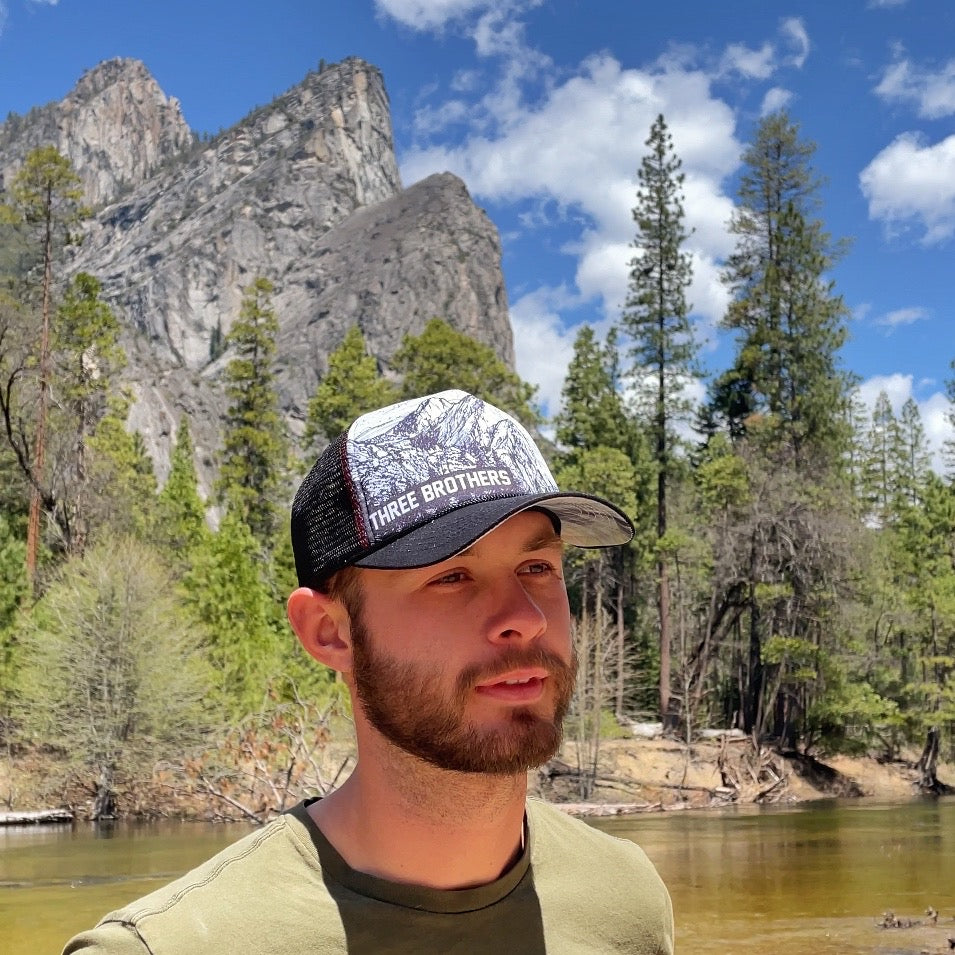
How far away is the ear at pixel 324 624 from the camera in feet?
4.91

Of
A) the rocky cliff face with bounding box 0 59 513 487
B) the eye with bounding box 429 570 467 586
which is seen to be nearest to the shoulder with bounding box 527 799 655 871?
the eye with bounding box 429 570 467 586

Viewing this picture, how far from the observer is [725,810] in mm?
26844

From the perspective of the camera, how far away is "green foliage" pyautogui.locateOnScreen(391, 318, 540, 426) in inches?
1574

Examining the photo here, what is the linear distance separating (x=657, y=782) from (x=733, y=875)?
15.1m

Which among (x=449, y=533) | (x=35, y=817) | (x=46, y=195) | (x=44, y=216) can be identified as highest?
(x=46, y=195)

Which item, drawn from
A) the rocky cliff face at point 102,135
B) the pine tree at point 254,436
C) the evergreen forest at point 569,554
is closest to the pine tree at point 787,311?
the evergreen forest at point 569,554

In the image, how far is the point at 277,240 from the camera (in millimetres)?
141625

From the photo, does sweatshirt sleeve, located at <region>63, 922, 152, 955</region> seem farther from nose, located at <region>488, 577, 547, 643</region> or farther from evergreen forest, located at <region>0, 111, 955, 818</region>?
evergreen forest, located at <region>0, 111, 955, 818</region>

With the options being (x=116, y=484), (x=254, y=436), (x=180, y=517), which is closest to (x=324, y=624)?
(x=116, y=484)

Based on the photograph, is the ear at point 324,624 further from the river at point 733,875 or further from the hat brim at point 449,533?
the river at point 733,875

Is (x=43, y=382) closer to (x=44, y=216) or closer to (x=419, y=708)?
Answer: (x=44, y=216)

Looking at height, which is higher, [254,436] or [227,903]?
[254,436]

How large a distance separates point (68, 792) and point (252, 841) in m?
24.1

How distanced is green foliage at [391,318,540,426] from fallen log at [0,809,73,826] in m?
20.0
